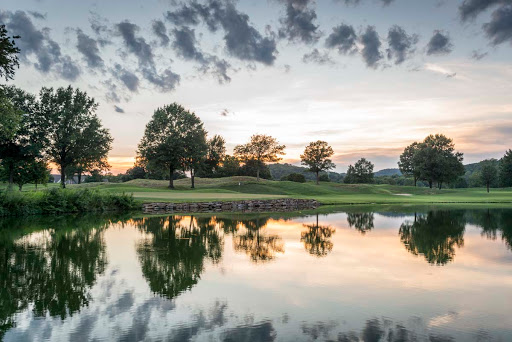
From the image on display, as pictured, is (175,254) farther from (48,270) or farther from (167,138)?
(167,138)

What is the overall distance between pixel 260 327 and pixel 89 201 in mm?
28907

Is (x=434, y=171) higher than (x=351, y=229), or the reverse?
(x=434, y=171)

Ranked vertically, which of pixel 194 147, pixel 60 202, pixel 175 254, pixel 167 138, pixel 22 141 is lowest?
pixel 175 254

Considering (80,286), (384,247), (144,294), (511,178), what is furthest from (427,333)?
(511,178)

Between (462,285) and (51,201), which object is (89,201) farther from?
(462,285)

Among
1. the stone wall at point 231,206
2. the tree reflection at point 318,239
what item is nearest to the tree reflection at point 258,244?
the tree reflection at point 318,239

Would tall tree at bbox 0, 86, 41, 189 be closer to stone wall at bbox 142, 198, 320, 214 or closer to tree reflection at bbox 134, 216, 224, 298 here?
stone wall at bbox 142, 198, 320, 214

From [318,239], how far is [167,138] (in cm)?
5089

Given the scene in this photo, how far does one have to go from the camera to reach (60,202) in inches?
1188

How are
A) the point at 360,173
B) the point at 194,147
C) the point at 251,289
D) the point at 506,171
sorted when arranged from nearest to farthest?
the point at 251,289, the point at 194,147, the point at 506,171, the point at 360,173

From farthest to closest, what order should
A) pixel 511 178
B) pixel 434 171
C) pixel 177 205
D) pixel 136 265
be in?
pixel 511 178 < pixel 434 171 < pixel 177 205 < pixel 136 265

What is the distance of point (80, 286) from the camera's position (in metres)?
9.12

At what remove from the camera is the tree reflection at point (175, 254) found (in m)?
9.55

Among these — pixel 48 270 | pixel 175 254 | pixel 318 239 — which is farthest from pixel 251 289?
pixel 318 239
